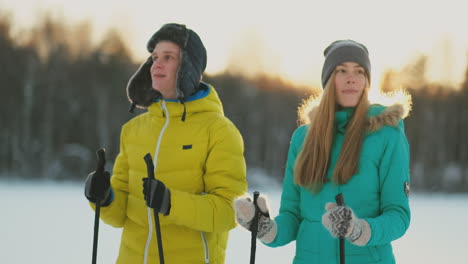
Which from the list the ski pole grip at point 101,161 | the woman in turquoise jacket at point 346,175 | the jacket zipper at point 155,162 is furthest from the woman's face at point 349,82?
the ski pole grip at point 101,161

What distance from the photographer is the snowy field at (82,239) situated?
20.3ft

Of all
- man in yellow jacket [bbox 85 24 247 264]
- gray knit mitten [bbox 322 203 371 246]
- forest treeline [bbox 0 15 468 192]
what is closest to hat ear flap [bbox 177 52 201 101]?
man in yellow jacket [bbox 85 24 247 264]

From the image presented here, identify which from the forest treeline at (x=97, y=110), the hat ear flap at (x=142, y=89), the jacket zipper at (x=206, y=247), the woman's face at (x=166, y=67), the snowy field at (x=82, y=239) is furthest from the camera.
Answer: the forest treeline at (x=97, y=110)

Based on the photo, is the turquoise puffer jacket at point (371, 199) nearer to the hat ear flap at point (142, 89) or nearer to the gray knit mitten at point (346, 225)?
the gray knit mitten at point (346, 225)

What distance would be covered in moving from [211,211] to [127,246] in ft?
1.56

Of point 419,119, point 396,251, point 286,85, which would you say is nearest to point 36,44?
point 286,85

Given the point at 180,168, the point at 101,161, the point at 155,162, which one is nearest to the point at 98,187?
the point at 101,161

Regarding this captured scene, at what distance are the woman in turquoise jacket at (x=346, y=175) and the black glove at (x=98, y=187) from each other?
0.68 m

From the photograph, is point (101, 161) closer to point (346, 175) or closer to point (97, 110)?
point (346, 175)

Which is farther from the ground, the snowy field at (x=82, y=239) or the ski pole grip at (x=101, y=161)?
the ski pole grip at (x=101, y=161)

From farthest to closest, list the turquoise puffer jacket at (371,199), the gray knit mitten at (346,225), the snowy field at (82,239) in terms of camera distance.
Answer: the snowy field at (82,239) < the turquoise puffer jacket at (371,199) < the gray knit mitten at (346,225)

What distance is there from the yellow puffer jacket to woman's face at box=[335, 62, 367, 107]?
510mm

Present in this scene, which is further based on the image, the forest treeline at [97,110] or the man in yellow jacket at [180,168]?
the forest treeline at [97,110]

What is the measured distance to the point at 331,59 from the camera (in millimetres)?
2191
